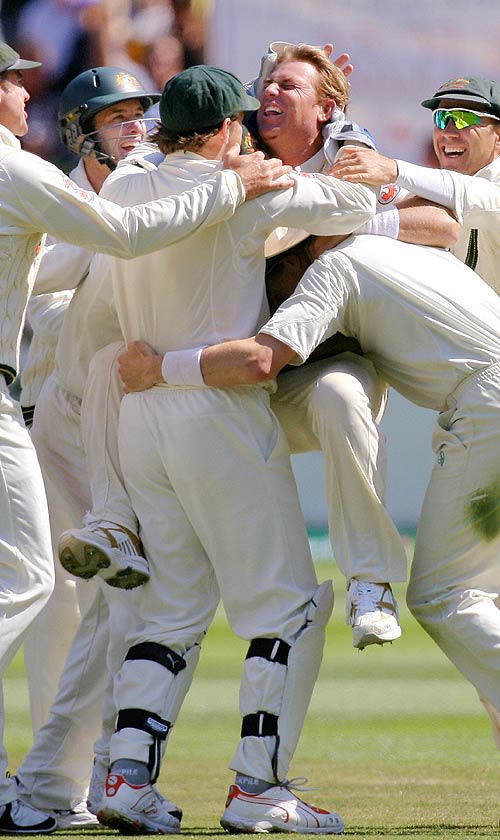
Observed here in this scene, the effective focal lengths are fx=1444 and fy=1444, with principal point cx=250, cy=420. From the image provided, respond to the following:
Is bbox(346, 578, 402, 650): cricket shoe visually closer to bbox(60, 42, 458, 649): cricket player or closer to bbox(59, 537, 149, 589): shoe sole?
bbox(60, 42, 458, 649): cricket player

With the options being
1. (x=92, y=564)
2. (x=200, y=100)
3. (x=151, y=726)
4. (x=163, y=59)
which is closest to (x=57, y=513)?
(x=92, y=564)

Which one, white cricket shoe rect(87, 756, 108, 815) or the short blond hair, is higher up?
the short blond hair

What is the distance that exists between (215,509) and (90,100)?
6.00 ft

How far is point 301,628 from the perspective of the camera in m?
4.05

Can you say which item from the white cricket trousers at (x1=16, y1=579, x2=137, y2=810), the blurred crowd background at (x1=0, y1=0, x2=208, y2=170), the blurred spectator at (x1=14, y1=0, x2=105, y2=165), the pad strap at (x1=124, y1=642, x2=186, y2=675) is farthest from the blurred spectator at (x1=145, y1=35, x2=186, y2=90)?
the pad strap at (x1=124, y1=642, x2=186, y2=675)

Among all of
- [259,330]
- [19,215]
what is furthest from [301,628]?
[19,215]

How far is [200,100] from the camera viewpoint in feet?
13.4

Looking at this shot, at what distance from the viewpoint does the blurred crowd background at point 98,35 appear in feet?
41.4

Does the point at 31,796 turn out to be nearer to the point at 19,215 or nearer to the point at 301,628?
the point at 301,628

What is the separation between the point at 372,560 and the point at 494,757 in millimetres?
2166

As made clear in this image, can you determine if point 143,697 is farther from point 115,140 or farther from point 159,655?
point 115,140

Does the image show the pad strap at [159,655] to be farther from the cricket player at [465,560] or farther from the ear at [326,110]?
the ear at [326,110]

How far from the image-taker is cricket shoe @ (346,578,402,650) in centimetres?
395

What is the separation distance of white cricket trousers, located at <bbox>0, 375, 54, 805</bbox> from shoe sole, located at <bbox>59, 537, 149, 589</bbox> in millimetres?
65
